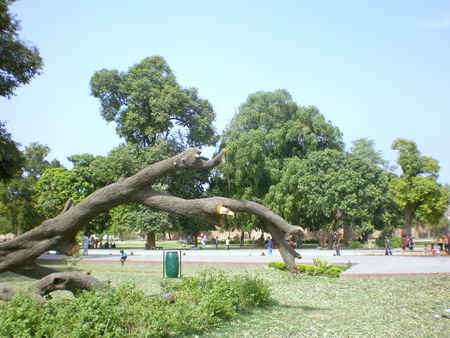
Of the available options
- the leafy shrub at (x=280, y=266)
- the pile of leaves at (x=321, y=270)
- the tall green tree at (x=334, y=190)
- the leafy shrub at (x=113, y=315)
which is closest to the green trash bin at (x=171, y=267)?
the leafy shrub at (x=280, y=266)

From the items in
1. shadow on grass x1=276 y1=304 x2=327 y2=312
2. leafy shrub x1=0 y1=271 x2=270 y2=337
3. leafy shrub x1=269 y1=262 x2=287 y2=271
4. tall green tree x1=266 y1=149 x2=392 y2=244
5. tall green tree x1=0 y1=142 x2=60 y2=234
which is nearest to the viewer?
leafy shrub x1=0 y1=271 x2=270 y2=337

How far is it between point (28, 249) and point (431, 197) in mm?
41118

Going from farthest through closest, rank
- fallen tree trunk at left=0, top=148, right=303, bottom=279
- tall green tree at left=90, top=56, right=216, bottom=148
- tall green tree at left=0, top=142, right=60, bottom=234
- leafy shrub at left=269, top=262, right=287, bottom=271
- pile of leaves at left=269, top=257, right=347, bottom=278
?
1. tall green tree at left=0, top=142, right=60, bottom=234
2. tall green tree at left=90, top=56, right=216, bottom=148
3. leafy shrub at left=269, top=262, right=287, bottom=271
4. pile of leaves at left=269, top=257, right=347, bottom=278
5. fallen tree trunk at left=0, top=148, right=303, bottom=279

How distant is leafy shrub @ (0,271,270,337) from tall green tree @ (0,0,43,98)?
13353 mm

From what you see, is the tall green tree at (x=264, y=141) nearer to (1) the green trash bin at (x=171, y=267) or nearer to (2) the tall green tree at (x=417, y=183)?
(2) the tall green tree at (x=417, y=183)

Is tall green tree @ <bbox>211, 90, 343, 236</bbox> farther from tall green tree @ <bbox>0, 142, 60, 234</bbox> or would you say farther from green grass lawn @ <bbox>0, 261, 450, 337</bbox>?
green grass lawn @ <bbox>0, 261, 450, 337</bbox>

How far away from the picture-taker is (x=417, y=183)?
4131 cm

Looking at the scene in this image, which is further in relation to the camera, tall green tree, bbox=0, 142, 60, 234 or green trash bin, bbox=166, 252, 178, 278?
tall green tree, bbox=0, 142, 60, 234

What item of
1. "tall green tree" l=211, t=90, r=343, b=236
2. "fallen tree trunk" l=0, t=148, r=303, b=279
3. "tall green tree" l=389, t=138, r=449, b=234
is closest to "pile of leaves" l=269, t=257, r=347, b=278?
"fallen tree trunk" l=0, t=148, r=303, b=279

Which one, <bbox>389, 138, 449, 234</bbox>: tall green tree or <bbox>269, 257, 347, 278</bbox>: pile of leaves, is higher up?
<bbox>389, 138, 449, 234</bbox>: tall green tree

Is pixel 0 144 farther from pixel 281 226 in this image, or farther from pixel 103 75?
pixel 103 75

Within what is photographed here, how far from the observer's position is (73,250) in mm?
7977

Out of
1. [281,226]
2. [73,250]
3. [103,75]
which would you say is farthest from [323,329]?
[103,75]

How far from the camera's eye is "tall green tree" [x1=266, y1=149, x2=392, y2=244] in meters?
33.7
